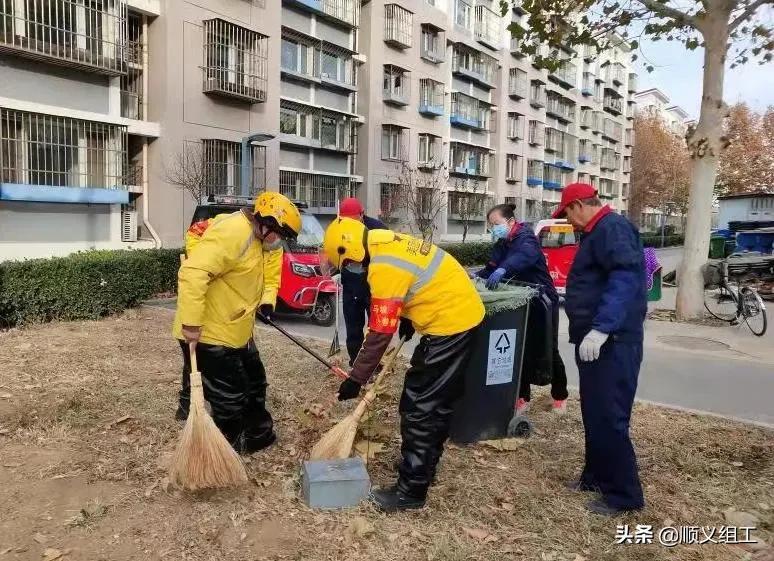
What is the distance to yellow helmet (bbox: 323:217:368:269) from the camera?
3236 mm

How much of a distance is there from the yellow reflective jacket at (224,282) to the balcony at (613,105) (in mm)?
60297

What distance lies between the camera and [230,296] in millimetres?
3801

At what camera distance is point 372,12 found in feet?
89.5

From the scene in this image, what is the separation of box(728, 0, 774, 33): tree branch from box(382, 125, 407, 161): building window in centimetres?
1966

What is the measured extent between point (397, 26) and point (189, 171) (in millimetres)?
15194

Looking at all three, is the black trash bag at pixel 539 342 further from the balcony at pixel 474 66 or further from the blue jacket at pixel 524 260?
the balcony at pixel 474 66

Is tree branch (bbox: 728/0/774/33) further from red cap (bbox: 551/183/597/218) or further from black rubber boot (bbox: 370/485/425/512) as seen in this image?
black rubber boot (bbox: 370/485/425/512)

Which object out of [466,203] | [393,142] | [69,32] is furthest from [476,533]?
[466,203]

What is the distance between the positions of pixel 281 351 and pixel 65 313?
3.83 meters

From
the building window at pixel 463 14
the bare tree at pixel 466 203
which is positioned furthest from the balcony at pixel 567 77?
the bare tree at pixel 466 203

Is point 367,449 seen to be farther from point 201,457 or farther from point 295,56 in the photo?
point 295,56

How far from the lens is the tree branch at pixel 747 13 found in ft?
32.1

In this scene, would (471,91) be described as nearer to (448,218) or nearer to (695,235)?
(448,218)

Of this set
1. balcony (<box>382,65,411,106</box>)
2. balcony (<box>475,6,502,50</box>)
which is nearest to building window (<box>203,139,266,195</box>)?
balcony (<box>382,65,411,106</box>)
